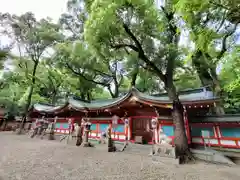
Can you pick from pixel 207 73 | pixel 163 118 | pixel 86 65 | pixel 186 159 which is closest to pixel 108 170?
pixel 186 159

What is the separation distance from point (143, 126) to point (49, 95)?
25.3 m

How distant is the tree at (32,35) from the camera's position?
18078mm

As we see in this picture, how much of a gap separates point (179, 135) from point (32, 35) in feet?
66.6

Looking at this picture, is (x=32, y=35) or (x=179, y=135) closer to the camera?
(x=179, y=135)

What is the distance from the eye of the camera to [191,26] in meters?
6.12

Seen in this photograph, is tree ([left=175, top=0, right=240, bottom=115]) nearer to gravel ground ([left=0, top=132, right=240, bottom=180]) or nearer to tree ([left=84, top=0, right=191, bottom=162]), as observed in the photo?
tree ([left=84, top=0, right=191, bottom=162])

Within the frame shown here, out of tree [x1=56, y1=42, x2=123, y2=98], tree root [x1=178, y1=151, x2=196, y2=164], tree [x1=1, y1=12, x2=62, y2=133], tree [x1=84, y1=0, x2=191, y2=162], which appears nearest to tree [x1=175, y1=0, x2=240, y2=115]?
tree [x1=84, y1=0, x2=191, y2=162]

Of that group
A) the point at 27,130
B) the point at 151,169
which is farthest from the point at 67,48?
the point at 151,169

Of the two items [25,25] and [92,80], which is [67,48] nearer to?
[92,80]

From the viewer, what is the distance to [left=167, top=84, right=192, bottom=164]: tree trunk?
672 cm

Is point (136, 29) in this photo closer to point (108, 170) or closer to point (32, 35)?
point (108, 170)

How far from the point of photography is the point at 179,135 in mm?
7023

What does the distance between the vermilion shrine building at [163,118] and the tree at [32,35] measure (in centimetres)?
975

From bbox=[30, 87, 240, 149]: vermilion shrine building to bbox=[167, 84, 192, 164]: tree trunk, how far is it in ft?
2.00
